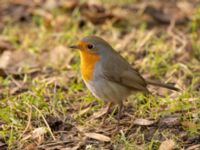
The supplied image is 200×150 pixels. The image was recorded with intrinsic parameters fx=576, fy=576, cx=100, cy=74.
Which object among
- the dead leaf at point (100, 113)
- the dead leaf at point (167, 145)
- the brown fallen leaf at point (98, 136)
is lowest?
the dead leaf at point (167, 145)

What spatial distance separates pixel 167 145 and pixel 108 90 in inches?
30.5

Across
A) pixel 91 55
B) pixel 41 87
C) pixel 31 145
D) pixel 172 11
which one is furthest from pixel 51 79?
pixel 172 11

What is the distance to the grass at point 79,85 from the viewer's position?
430 cm

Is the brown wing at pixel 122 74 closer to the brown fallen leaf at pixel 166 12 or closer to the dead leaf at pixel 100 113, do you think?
the dead leaf at pixel 100 113

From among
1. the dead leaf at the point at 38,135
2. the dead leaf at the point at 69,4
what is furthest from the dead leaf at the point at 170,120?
the dead leaf at the point at 69,4

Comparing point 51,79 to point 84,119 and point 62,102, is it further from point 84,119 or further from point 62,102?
point 84,119

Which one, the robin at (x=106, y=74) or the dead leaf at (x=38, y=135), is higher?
the robin at (x=106, y=74)

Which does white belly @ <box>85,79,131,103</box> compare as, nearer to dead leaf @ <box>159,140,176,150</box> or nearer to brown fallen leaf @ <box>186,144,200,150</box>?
dead leaf @ <box>159,140,176,150</box>

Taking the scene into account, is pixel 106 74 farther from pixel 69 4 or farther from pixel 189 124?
pixel 69 4

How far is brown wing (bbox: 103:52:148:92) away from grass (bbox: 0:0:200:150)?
245mm

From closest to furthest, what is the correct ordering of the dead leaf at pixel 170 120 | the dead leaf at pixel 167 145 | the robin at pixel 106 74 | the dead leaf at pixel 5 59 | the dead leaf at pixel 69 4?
the dead leaf at pixel 167 145
the dead leaf at pixel 170 120
the robin at pixel 106 74
the dead leaf at pixel 5 59
the dead leaf at pixel 69 4

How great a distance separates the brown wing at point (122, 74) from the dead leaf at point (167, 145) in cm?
67

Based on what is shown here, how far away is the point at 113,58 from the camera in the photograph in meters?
4.65

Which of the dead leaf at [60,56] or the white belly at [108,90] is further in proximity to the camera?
the dead leaf at [60,56]
